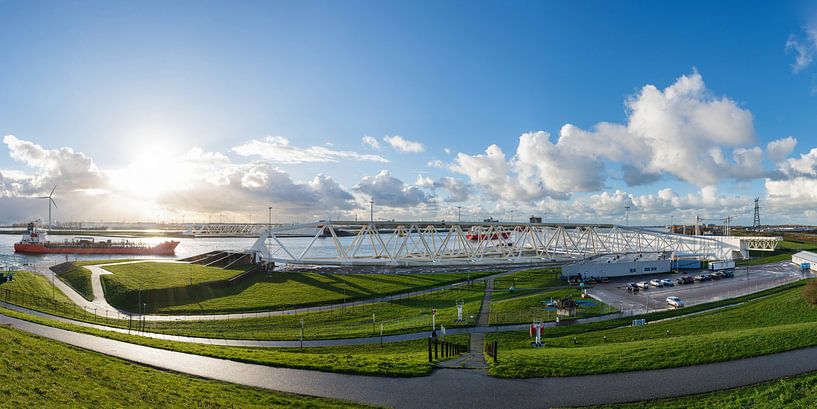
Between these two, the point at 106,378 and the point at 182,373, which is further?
the point at 182,373

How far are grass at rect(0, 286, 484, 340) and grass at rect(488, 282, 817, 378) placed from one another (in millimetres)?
8859

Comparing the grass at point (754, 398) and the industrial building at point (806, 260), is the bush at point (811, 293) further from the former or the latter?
the industrial building at point (806, 260)

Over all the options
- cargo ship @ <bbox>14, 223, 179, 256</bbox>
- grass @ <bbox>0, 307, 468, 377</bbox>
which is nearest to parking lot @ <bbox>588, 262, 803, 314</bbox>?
grass @ <bbox>0, 307, 468, 377</bbox>

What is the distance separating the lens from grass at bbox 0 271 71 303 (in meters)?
46.8

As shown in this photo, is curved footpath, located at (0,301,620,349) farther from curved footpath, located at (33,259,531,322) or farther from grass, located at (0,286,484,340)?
curved footpath, located at (33,259,531,322)

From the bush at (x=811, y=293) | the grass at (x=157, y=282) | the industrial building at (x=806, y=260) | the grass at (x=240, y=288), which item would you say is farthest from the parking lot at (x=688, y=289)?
the grass at (x=157, y=282)

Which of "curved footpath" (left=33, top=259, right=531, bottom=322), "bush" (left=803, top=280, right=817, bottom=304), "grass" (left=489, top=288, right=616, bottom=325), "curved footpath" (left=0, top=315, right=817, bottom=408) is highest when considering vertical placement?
"bush" (left=803, top=280, right=817, bottom=304)

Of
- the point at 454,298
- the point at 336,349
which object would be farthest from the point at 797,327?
the point at 454,298

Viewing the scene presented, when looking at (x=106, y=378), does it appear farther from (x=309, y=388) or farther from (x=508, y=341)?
(x=508, y=341)

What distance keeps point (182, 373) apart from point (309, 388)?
6.73 m

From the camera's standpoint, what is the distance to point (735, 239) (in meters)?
102

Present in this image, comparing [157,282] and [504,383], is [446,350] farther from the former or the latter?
[157,282]

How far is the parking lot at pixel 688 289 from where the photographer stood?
46.7 meters

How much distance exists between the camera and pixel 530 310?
1598 inches
